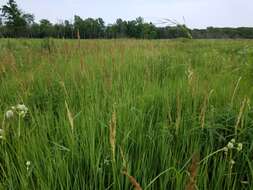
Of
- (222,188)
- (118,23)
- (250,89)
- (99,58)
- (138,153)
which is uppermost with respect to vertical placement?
(118,23)

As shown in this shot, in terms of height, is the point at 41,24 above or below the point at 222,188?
above

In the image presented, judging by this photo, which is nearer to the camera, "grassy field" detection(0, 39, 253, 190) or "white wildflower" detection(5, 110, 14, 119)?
"grassy field" detection(0, 39, 253, 190)

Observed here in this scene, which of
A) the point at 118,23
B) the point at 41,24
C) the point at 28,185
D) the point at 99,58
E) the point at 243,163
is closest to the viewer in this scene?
the point at 28,185

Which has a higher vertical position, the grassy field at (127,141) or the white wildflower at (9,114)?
the white wildflower at (9,114)

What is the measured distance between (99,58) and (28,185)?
209cm

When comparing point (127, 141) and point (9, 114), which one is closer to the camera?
point (127, 141)

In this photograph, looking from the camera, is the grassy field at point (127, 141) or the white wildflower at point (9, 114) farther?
the white wildflower at point (9, 114)

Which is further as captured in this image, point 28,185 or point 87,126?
point 87,126

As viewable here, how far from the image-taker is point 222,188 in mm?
925

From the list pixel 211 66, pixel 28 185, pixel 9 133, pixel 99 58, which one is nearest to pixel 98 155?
pixel 28 185

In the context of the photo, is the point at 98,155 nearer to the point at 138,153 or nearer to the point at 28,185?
the point at 138,153

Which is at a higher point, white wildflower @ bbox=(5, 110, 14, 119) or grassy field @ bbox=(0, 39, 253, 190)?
white wildflower @ bbox=(5, 110, 14, 119)

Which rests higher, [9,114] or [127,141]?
[9,114]

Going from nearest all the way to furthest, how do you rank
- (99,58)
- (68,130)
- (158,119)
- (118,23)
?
(68,130), (158,119), (99,58), (118,23)
